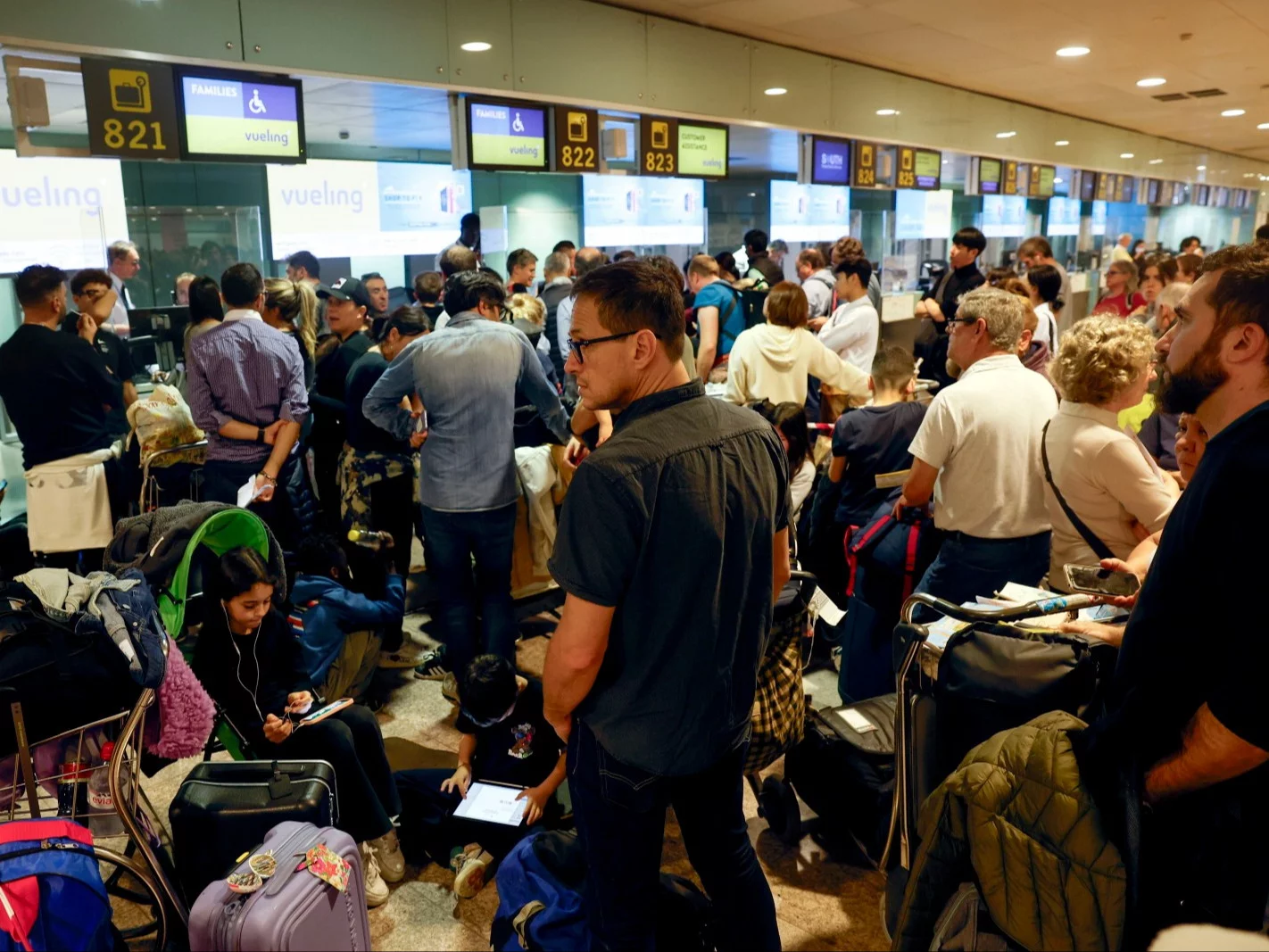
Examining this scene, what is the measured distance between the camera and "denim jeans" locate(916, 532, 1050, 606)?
2977 mm

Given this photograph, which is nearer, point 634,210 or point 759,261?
point 759,261

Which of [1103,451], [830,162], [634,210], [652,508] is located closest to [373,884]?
[652,508]

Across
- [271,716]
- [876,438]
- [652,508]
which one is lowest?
[271,716]

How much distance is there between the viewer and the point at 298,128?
4.79m

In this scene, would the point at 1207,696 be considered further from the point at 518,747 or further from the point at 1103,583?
the point at 518,747

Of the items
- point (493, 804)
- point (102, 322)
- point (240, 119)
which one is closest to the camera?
point (493, 804)

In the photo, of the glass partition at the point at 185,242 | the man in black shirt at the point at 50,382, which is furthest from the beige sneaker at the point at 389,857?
the glass partition at the point at 185,242

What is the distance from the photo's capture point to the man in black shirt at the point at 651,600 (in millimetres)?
1749

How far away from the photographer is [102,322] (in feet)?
15.8

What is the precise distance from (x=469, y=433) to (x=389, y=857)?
4.77ft

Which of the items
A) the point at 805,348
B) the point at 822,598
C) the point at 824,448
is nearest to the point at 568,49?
the point at 805,348

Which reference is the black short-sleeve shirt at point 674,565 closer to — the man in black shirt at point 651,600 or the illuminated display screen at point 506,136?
the man in black shirt at point 651,600

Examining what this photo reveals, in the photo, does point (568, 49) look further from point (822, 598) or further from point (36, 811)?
point (36, 811)

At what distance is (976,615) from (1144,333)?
1.27 m
